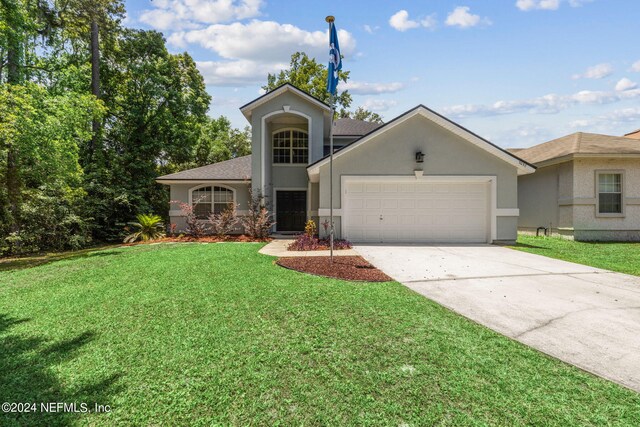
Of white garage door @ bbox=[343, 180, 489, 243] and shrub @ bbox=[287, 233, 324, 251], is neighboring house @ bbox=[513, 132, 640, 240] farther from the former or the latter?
shrub @ bbox=[287, 233, 324, 251]

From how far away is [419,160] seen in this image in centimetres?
1121

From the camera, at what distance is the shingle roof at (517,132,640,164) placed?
1271 cm

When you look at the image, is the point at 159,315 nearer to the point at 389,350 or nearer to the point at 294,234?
the point at 389,350

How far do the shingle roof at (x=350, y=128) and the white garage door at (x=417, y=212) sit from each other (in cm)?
690

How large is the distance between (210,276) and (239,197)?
9454 millimetres

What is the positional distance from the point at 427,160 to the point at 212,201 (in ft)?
34.4

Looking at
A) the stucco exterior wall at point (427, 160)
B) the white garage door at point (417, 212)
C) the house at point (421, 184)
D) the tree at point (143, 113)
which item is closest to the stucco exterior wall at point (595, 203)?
the house at point (421, 184)

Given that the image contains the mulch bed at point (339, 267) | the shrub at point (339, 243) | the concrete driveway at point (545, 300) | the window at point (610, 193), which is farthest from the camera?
the window at point (610, 193)

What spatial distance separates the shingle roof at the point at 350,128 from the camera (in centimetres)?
1762

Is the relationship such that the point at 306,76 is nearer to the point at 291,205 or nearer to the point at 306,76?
the point at 306,76

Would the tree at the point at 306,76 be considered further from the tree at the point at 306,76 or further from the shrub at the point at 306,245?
the shrub at the point at 306,245

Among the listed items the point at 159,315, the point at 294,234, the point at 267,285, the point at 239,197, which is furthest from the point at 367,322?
the point at 239,197

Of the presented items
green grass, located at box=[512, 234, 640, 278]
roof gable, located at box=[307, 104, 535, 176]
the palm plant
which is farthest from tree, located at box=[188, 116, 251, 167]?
green grass, located at box=[512, 234, 640, 278]

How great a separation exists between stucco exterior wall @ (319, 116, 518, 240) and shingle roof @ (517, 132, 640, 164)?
13.7 ft
